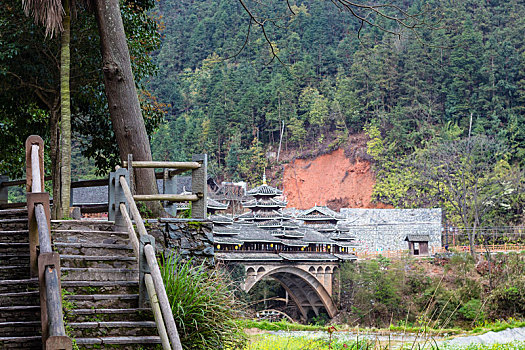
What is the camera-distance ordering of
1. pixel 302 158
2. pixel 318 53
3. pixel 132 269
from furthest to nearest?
1. pixel 318 53
2. pixel 302 158
3. pixel 132 269

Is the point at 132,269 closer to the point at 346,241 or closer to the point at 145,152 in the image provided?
the point at 145,152

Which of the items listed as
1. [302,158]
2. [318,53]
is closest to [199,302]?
[302,158]

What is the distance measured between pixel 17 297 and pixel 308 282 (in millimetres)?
32577

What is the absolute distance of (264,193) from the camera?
38.6m

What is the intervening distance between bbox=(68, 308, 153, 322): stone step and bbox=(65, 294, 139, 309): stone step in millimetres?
162

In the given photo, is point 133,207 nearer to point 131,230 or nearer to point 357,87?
point 131,230

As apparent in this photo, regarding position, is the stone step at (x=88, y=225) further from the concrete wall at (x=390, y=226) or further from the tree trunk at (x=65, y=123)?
the concrete wall at (x=390, y=226)

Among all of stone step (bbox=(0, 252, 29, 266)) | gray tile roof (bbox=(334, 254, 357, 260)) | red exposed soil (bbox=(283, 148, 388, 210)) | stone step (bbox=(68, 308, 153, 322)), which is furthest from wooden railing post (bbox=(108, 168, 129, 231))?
red exposed soil (bbox=(283, 148, 388, 210))

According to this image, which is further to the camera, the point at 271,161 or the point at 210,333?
the point at 271,161

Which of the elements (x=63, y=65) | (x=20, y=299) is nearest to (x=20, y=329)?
(x=20, y=299)

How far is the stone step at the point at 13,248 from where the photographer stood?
19.6 feet

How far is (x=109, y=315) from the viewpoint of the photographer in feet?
16.9

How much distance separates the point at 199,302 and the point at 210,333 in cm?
30

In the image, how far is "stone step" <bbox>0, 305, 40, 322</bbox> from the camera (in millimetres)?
4836
